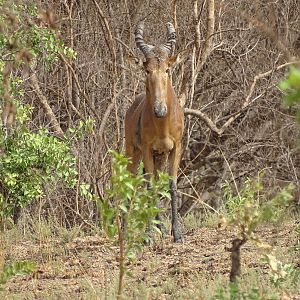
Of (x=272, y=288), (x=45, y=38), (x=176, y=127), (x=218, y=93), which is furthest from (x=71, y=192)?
(x=272, y=288)

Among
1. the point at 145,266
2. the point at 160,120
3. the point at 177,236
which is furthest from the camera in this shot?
the point at 160,120

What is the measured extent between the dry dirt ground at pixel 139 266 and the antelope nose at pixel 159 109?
1.61 metres

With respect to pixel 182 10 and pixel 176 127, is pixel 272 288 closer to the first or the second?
pixel 176 127

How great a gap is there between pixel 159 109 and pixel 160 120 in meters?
0.44

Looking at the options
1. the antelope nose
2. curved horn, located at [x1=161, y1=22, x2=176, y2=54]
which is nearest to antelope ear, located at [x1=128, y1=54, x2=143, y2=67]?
curved horn, located at [x1=161, y1=22, x2=176, y2=54]

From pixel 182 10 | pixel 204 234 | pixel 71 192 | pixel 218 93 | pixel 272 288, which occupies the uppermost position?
pixel 182 10

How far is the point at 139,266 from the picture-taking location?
29.9ft

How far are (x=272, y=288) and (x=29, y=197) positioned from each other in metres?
3.90

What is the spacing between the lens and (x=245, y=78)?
1677 centimetres

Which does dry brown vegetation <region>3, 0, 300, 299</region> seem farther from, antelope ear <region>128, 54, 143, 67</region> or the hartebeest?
the hartebeest

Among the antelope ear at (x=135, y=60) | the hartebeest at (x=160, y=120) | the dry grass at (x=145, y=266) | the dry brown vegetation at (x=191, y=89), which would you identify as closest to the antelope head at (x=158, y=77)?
the hartebeest at (x=160, y=120)

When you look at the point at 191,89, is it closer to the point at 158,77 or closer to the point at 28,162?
the point at 158,77

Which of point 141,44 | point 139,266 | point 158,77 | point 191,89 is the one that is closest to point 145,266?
point 139,266

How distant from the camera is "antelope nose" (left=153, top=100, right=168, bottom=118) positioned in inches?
449
